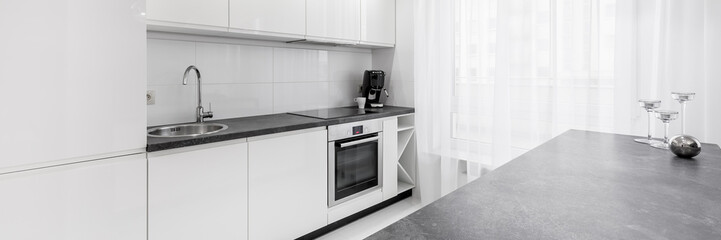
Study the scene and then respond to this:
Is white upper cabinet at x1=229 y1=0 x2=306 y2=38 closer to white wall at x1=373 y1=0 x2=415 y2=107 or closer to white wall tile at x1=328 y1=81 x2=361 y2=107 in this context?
white wall tile at x1=328 y1=81 x2=361 y2=107

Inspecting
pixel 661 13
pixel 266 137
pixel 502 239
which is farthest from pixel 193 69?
pixel 661 13

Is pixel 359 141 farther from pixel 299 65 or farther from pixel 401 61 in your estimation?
pixel 401 61

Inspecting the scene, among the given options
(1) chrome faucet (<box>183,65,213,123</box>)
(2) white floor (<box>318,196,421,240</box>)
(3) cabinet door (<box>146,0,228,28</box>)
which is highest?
(3) cabinet door (<box>146,0,228,28</box>)

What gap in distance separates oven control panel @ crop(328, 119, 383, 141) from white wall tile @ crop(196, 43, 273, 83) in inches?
27.4

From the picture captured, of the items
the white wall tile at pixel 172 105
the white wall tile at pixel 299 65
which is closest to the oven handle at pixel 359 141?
the white wall tile at pixel 299 65

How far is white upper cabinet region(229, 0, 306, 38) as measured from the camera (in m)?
2.16

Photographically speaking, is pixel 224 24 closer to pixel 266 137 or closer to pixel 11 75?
pixel 266 137

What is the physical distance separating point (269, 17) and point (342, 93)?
3.74 feet

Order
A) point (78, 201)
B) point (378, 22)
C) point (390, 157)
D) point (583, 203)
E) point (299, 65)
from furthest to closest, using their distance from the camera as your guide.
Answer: point (378, 22) < point (390, 157) < point (299, 65) < point (78, 201) < point (583, 203)

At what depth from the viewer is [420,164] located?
322 centimetres

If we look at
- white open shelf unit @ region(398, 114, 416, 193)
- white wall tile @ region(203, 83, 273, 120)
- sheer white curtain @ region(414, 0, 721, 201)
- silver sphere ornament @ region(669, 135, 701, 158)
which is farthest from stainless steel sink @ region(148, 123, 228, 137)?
silver sphere ornament @ region(669, 135, 701, 158)

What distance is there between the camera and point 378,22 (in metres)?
3.10

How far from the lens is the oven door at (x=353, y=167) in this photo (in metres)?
2.50

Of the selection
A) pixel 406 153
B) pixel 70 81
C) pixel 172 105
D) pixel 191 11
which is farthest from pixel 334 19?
pixel 70 81
